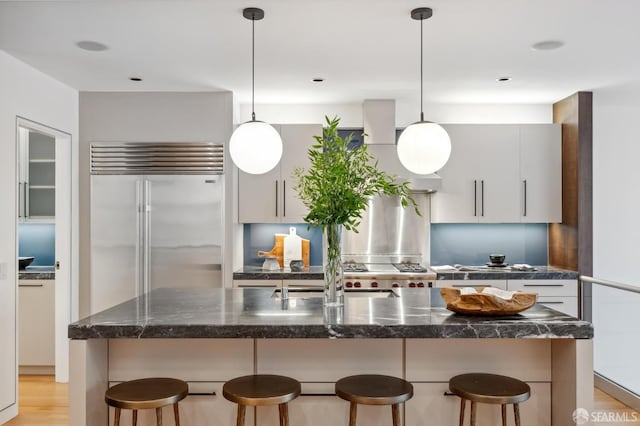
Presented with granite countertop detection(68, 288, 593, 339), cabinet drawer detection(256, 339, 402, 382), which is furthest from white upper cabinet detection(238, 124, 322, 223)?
cabinet drawer detection(256, 339, 402, 382)

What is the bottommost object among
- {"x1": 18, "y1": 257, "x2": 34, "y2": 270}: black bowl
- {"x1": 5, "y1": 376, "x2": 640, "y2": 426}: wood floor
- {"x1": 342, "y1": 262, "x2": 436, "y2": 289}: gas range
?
{"x1": 5, "y1": 376, "x2": 640, "y2": 426}: wood floor

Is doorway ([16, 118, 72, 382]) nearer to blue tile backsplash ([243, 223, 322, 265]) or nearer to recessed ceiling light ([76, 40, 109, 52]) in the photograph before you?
recessed ceiling light ([76, 40, 109, 52])

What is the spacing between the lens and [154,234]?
4680mm

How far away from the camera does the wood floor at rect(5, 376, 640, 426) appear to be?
3.55 meters

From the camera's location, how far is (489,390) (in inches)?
82.5

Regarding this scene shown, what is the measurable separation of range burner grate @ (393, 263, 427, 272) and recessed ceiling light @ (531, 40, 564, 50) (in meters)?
2.14

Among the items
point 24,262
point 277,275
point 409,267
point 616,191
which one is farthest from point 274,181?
point 616,191

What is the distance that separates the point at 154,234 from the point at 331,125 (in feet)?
9.26

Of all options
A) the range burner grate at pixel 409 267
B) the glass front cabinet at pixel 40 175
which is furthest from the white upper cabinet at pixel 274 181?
the glass front cabinet at pixel 40 175

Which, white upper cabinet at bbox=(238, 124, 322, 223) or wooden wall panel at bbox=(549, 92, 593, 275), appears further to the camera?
white upper cabinet at bbox=(238, 124, 322, 223)

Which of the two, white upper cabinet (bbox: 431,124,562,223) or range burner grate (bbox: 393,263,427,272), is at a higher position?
white upper cabinet (bbox: 431,124,562,223)

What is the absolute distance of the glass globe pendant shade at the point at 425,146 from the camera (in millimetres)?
2588

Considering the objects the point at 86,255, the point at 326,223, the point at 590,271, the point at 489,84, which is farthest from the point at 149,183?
the point at 590,271

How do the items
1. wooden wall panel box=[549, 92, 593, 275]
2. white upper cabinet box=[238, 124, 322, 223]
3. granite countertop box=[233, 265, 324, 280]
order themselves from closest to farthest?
granite countertop box=[233, 265, 324, 280]
wooden wall panel box=[549, 92, 593, 275]
white upper cabinet box=[238, 124, 322, 223]
